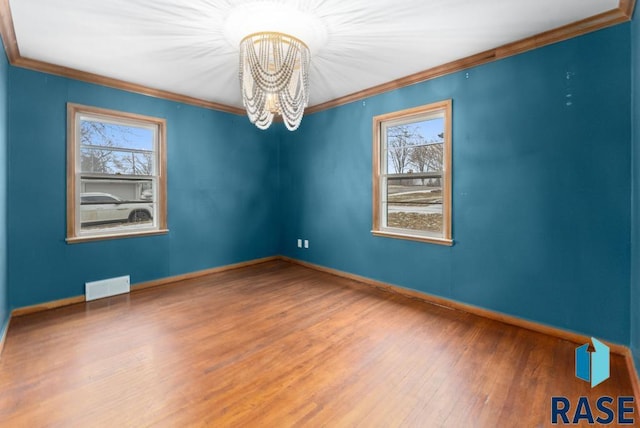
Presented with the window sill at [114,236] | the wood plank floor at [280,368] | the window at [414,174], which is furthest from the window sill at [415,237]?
the window sill at [114,236]

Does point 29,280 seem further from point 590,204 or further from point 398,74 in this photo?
point 590,204

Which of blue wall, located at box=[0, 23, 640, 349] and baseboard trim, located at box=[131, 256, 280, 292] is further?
baseboard trim, located at box=[131, 256, 280, 292]

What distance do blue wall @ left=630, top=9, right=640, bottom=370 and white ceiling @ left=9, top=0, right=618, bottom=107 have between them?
397 millimetres

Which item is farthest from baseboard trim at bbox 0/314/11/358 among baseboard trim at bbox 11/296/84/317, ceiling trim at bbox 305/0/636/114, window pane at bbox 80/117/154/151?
ceiling trim at bbox 305/0/636/114

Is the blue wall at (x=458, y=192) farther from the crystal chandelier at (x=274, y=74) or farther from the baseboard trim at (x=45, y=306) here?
the crystal chandelier at (x=274, y=74)

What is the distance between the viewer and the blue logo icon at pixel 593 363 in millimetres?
1982

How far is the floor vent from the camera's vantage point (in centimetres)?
336

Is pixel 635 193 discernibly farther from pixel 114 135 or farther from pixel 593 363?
pixel 114 135

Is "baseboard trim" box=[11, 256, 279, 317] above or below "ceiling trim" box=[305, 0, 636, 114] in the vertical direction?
below

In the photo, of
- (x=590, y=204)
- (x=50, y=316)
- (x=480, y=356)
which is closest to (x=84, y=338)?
(x=50, y=316)

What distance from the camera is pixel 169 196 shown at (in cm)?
407

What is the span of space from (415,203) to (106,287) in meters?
3.83

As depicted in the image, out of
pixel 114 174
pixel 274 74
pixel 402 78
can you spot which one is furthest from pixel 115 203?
pixel 402 78

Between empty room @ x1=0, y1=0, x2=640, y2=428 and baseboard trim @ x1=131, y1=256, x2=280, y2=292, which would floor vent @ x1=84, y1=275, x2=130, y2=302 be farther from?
baseboard trim @ x1=131, y1=256, x2=280, y2=292
